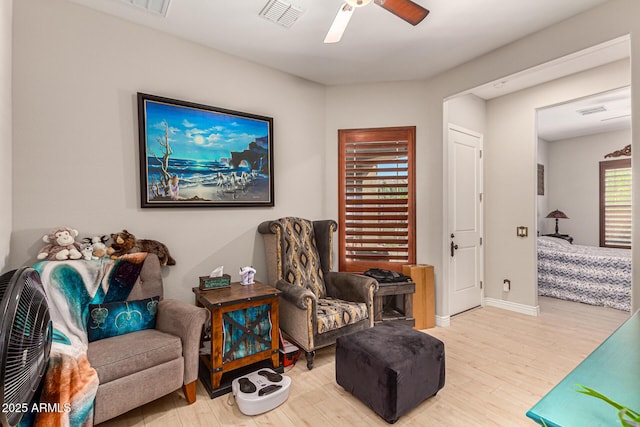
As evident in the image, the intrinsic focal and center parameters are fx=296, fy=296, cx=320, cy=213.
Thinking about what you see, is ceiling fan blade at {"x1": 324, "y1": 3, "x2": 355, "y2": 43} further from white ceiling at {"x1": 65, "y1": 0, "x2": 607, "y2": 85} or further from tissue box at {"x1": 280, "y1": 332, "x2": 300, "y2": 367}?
tissue box at {"x1": 280, "y1": 332, "x2": 300, "y2": 367}

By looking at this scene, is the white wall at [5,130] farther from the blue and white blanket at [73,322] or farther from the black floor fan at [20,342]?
the black floor fan at [20,342]

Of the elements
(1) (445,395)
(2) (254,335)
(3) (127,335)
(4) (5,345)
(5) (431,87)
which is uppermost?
(5) (431,87)

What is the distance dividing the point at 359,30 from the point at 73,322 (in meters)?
3.00

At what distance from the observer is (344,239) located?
11.7 ft

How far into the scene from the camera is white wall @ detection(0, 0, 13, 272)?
1.76 metres

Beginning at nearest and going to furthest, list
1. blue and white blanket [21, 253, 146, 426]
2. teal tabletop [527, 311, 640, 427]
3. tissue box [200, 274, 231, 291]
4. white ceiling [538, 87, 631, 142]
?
teal tabletop [527, 311, 640, 427], blue and white blanket [21, 253, 146, 426], tissue box [200, 274, 231, 291], white ceiling [538, 87, 631, 142]

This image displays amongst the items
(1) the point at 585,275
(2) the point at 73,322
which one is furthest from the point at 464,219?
(2) the point at 73,322

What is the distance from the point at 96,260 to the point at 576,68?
16.3 ft

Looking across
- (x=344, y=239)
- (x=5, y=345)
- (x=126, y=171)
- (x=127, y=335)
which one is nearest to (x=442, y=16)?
(x=344, y=239)

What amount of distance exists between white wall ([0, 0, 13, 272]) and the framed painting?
→ 738mm

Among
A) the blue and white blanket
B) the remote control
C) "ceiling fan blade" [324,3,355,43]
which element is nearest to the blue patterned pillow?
the blue and white blanket

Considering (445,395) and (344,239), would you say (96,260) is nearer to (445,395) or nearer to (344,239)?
(344,239)

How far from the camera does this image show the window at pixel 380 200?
3490mm

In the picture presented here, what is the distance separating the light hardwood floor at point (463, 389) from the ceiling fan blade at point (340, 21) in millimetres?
2525
